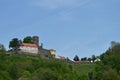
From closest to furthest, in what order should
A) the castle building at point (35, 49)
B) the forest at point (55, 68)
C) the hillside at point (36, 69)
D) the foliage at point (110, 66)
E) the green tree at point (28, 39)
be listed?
the foliage at point (110, 66)
the forest at point (55, 68)
the hillside at point (36, 69)
the castle building at point (35, 49)
the green tree at point (28, 39)

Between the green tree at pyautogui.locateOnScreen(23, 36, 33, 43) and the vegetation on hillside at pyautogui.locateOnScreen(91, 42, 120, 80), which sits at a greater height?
the green tree at pyautogui.locateOnScreen(23, 36, 33, 43)

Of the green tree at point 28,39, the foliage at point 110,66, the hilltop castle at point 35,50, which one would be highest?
the green tree at point 28,39

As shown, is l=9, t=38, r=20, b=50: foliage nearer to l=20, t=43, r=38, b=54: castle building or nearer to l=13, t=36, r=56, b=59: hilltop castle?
l=13, t=36, r=56, b=59: hilltop castle

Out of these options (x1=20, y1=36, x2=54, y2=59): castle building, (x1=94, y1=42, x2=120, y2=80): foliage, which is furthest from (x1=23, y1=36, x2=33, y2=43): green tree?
(x1=94, y1=42, x2=120, y2=80): foliage

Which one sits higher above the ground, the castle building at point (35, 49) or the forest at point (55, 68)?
the castle building at point (35, 49)

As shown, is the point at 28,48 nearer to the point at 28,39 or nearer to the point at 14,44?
the point at 14,44

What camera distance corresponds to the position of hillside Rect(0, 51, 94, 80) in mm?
100137

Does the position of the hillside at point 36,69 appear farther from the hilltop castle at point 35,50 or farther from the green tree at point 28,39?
the green tree at point 28,39

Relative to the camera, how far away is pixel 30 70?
372 ft

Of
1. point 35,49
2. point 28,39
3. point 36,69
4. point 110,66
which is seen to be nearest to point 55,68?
point 36,69

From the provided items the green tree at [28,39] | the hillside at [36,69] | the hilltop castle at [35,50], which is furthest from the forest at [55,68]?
the green tree at [28,39]

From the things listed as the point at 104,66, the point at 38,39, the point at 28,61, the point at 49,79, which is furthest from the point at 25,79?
the point at 38,39

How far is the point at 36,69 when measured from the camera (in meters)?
112

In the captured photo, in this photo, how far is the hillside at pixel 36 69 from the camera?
10014cm
